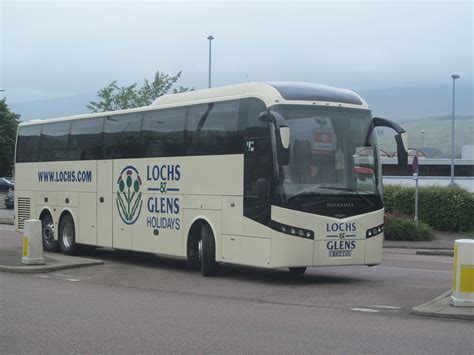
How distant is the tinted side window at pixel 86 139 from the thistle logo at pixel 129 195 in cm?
134

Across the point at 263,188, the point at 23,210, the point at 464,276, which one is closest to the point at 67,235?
the point at 23,210

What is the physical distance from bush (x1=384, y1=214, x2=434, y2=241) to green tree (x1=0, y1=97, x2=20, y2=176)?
149 feet

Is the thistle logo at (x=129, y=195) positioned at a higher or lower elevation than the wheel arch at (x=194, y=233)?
higher

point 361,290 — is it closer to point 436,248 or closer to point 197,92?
point 197,92

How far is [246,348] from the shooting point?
7621mm

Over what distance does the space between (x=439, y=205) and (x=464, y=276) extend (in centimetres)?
2008

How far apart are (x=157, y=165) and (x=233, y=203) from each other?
2992 mm

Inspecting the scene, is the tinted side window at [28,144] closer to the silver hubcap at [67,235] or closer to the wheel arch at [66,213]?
the wheel arch at [66,213]

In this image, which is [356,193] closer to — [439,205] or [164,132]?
[164,132]

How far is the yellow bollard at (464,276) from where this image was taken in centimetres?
989

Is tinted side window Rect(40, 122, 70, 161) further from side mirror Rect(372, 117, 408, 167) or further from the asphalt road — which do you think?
side mirror Rect(372, 117, 408, 167)

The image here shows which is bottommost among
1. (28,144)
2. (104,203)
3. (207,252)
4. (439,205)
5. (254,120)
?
(207,252)

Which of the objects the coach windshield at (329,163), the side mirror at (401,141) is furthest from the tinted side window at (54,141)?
the side mirror at (401,141)

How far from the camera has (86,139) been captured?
1872 cm
